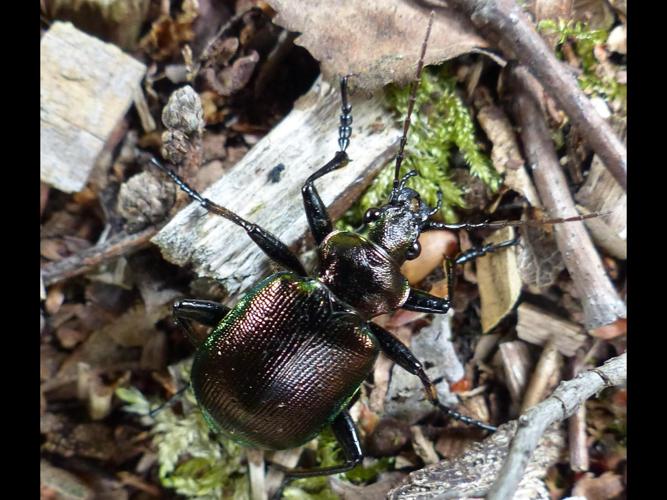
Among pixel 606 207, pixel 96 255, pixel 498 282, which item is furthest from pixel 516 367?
pixel 96 255

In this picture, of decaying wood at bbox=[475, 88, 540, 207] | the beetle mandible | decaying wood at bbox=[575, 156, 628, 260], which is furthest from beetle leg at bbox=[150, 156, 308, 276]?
decaying wood at bbox=[575, 156, 628, 260]

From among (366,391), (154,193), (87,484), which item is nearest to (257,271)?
(154,193)

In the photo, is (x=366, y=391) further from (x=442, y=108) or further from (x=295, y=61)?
(x=295, y=61)

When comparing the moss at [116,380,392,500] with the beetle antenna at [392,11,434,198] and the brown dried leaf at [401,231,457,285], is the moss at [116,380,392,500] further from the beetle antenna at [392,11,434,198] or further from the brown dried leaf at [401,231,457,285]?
the beetle antenna at [392,11,434,198]

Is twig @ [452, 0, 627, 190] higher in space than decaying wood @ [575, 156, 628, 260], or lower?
higher

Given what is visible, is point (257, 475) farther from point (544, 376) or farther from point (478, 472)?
point (544, 376)

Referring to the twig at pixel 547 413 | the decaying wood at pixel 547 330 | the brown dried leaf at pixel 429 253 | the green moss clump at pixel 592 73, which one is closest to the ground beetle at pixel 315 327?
the brown dried leaf at pixel 429 253
